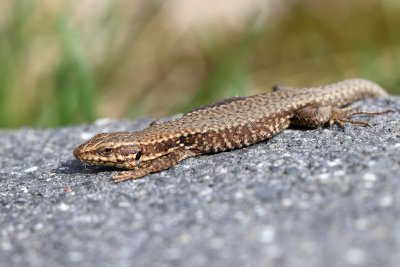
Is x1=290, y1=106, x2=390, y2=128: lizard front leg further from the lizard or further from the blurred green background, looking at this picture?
the blurred green background

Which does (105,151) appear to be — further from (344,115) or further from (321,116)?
(344,115)

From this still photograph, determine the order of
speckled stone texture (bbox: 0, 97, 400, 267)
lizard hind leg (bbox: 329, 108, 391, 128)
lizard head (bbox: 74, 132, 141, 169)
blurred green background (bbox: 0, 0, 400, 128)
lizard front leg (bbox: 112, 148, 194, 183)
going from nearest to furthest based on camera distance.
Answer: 1. speckled stone texture (bbox: 0, 97, 400, 267)
2. lizard front leg (bbox: 112, 148, 194, 183)
3. lizard head (bbox: 74, 132, 141, 169)
4. lizard hind leg (bbox: 329, 108, 391, 128)
5. blurred green background (bbox: 0, 0, 400, 128)

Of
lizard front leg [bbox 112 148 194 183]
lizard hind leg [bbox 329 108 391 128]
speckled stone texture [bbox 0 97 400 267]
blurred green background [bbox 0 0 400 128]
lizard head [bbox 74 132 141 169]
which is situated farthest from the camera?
blurred green background [bbox 0 0 400 128]

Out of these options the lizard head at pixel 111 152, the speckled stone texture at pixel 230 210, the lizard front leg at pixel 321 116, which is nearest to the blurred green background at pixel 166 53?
the lizard front leg at pixel 321 116

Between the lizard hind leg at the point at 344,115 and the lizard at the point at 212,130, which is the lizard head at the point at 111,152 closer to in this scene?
the lizard at the point at 212,130

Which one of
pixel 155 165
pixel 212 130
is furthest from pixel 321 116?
pixel 155 165

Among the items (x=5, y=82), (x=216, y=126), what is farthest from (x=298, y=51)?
(x=216, y=126)

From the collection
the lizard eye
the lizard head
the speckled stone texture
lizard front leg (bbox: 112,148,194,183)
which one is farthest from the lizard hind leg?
the lizard eye

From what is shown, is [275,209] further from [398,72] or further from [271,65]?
[271,65]

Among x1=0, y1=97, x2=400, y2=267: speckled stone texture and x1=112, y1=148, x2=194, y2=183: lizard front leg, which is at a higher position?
x1=112, y1=148, x2=194, y2=183: lizard front leg
